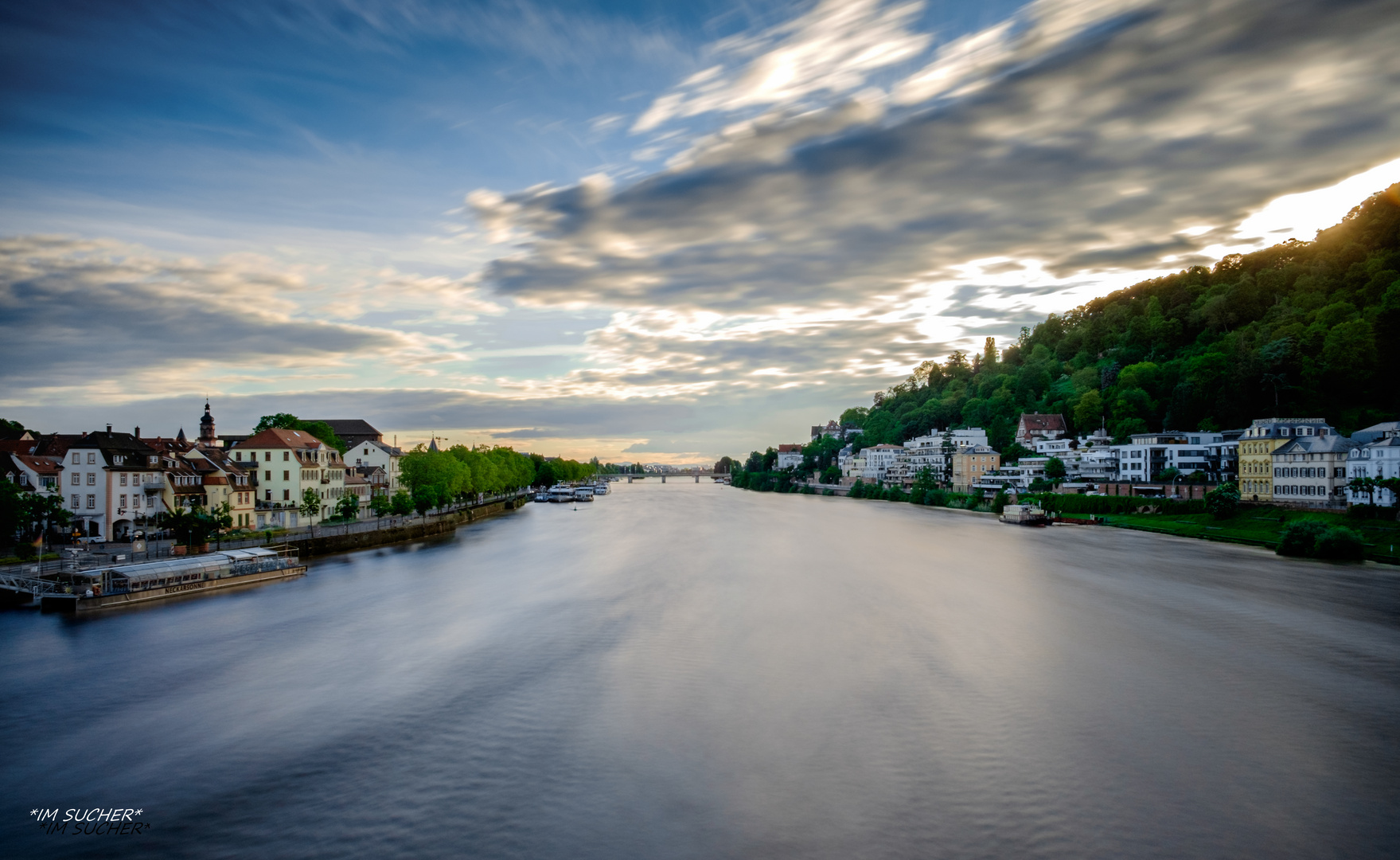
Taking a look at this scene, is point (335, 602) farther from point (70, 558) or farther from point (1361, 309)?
point (1361, 309)

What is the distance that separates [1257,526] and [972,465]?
40.2 m

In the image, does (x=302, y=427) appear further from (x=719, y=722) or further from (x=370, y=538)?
(x=719, y=722)

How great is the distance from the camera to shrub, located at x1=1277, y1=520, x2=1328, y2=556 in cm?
3186

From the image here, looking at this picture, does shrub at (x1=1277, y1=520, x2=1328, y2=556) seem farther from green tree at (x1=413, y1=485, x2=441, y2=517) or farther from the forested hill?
green tree at (x1=413, y1=485, x2=441, y2=517)

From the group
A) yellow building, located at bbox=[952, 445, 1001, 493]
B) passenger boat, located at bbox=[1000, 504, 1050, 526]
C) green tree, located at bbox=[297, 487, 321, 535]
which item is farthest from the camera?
yellow building, located at bbox=[952, 445, 1001, 493]

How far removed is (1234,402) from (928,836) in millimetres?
62277

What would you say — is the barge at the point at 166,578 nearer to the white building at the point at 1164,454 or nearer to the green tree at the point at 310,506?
the green tree at the point at 310,506

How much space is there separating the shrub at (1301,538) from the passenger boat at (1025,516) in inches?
756

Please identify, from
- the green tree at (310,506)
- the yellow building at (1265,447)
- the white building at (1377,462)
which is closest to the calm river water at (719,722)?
the white building at (1377,462)

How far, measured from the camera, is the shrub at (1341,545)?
101ft

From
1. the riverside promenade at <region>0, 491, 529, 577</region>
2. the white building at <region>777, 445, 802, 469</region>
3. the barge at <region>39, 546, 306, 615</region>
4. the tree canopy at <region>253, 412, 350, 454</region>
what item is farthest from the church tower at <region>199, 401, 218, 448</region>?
the white building at <region>777, 445, 802, 469</region>

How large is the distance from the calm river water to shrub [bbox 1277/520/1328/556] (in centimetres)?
587

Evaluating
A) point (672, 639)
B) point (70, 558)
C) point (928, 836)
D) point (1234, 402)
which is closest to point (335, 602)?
point (70, 558)

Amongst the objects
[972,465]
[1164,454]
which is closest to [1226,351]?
[1164,454]
